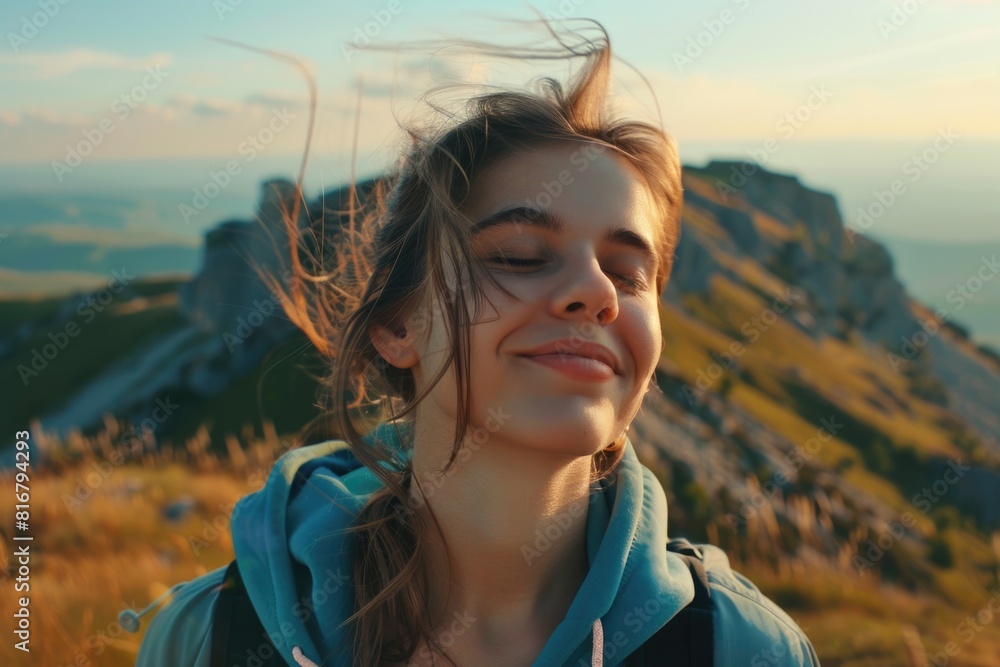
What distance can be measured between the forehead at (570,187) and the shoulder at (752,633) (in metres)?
1.32

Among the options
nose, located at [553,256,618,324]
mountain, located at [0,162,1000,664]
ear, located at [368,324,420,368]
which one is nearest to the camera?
nose, located at [553,256,618,324]

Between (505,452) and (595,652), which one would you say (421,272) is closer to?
(505,452)

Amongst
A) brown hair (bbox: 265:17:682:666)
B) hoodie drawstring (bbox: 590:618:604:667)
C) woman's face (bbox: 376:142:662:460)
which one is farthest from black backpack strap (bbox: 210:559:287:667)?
hoodie drawstring (bbox: 590:618:604:667)

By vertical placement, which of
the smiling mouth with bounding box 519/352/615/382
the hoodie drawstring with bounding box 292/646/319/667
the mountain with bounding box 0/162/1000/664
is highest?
the smiling mouth with bounding box 519/352/615/382

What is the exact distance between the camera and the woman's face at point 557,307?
271 cm

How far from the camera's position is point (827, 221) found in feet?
267

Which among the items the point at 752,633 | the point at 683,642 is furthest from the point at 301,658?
the point at 752,633

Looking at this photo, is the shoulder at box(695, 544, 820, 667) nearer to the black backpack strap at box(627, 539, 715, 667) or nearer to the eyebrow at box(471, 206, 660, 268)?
the black backpack strap at box(627, 539, 715, 667)

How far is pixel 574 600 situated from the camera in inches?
115

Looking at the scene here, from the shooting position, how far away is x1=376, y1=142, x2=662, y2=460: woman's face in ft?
8.87

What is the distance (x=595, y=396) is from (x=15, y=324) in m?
72.6

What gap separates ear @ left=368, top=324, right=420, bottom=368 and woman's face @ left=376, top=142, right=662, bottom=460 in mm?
153

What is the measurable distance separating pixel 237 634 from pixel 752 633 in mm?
1771

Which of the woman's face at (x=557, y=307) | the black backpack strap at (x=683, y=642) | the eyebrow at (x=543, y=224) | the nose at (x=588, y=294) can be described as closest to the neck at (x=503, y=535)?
the woman's face at (x=557, y=307)
